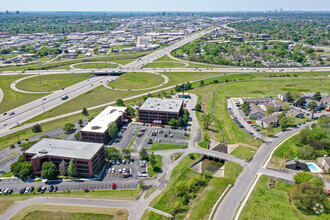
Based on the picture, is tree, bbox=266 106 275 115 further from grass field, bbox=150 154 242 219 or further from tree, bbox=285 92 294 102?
grass field, bbox=150 154 242 219

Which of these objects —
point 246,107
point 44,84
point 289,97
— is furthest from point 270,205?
point 44,84

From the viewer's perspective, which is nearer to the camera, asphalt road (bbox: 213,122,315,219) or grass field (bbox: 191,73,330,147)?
asphalt road (bbox: 213,122,315,219)

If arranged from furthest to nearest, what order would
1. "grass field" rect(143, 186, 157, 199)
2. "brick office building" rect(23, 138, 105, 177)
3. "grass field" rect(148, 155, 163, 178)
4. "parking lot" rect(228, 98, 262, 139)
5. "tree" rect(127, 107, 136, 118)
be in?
"tree" rect(127, 107, 136, 118), "parking lot" rect(228, 98, 262, 139), "grass field" rect(148, 155, 163, 178), "brick office building" rect(23, 138, 105, 177), "grass field" rect(143, 186, 157, 199)

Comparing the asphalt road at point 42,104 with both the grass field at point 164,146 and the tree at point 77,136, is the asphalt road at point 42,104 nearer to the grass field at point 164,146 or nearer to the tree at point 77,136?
the tree at point 77,136

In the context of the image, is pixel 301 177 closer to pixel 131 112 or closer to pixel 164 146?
pixel 164 146

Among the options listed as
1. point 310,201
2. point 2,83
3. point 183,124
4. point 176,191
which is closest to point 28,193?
point 176,191

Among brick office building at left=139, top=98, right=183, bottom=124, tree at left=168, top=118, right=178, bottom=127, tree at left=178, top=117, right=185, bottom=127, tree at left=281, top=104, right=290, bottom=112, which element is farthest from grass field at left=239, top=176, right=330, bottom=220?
tree at left=281, top=104, right=290, bottom=112
